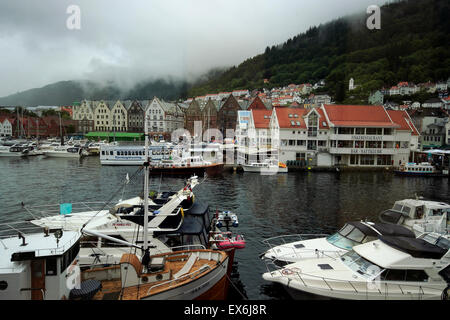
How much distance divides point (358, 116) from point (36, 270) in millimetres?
56266

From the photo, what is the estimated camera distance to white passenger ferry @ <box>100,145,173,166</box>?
5228 cm

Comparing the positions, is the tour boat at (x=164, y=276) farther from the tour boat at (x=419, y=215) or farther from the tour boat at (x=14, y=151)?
the tour boat at (x=14, y=151)

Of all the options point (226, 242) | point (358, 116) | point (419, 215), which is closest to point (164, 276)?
point (226, 242)

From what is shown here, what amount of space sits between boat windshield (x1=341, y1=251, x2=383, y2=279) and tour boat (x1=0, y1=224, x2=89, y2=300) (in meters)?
9.79

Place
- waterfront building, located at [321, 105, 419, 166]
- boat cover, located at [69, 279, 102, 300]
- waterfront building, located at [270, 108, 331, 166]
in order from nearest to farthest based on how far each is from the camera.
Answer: boat cover, located at [69, 279, 102, 300]
waterfront building, located at [321, 105, 419, 166]
waterfront building, located at [270, 108, 331, 166]

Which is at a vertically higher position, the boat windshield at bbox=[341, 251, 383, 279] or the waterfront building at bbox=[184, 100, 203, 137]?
the waterfront building at bbox=[184, 100, 203, 137]

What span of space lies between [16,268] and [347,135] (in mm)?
52329

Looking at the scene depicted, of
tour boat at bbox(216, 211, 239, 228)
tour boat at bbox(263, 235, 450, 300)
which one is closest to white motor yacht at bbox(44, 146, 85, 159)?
tour boat at bbox(216, 211, 239, 228)

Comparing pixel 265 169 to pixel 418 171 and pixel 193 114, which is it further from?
pixel 193 114

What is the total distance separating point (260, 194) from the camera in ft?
99.3

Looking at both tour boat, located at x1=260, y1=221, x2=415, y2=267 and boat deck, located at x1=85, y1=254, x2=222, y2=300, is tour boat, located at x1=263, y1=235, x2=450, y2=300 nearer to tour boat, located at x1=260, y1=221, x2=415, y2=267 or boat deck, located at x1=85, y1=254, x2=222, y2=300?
tour boat, located at x1=260, y1=221, x2=415, y2=267

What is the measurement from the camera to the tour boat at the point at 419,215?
15188 mm

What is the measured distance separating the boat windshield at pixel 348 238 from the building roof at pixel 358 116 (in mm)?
41061

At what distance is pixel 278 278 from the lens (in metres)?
10.3
